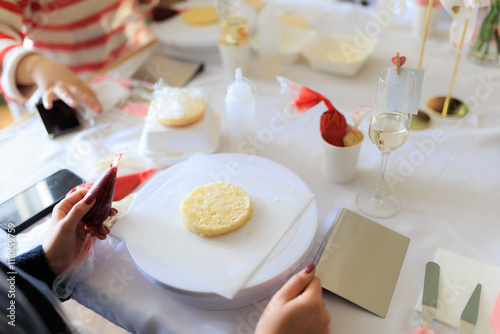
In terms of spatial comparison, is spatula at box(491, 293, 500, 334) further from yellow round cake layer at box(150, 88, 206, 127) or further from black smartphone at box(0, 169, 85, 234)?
black smartphone at box(0, 169, 85, 234)

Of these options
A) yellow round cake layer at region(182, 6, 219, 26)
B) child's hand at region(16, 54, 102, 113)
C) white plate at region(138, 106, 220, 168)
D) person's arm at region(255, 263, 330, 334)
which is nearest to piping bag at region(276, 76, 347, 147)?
white plate at region(138, 106, 220, 168)

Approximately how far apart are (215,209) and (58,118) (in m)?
0.60

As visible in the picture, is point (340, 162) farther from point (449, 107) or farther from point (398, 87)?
point (449, 107)

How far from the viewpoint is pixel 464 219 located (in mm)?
744

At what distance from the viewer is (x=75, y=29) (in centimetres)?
141

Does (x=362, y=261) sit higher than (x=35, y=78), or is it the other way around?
(x=35, y=78)

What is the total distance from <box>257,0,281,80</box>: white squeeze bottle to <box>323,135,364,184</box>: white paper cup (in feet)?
1.46

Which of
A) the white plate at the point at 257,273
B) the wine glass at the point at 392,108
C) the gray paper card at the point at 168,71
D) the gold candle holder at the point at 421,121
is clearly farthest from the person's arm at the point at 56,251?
the gold candle holder at the point at 421,121

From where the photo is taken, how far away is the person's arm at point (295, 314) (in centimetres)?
53

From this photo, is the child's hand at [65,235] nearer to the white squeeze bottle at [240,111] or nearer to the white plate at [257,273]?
the white plate at [257,273]

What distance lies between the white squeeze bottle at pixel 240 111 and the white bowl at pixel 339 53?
0.37m

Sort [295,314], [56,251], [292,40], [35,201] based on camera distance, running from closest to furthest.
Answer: [295,314]
[56,251]
[35,201]
[292,40]

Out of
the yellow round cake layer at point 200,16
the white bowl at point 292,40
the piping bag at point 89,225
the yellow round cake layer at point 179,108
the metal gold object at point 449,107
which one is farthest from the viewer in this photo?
the yellow round cake layer at point 200,16

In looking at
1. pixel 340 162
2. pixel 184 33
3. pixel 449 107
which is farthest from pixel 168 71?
pixel 449 107
